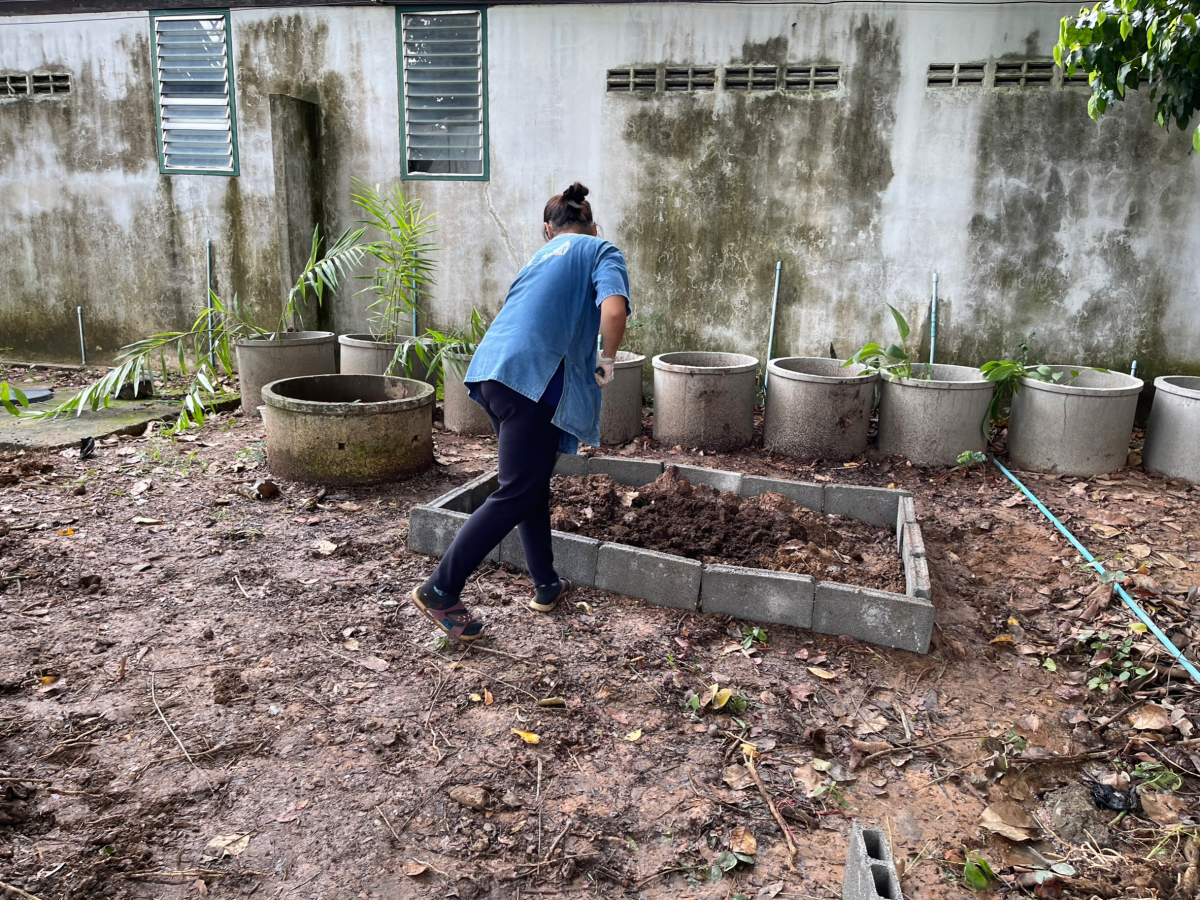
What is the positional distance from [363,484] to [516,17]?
4.88 meters

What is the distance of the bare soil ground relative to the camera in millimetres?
2465

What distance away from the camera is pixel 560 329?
3.59m

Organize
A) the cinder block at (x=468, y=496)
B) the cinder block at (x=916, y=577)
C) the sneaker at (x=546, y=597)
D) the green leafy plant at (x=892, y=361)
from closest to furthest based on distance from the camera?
the cinder block at (x=916, y=577) < the sneaker at (x=546, y=597) < the cinder block at (x=468, y=496) < the green leafy plant at (x=892, y=361)

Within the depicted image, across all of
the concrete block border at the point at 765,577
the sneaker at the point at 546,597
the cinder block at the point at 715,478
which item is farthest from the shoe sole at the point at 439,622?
the cinder block at the point at 715,478

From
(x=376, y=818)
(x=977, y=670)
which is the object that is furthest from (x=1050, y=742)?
(x=376, y=818)

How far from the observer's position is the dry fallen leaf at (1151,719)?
324 centimetres

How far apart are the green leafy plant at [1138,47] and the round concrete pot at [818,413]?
7.78 feet

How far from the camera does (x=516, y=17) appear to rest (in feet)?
25.8

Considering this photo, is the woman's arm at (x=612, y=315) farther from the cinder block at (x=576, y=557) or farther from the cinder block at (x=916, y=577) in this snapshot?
the cinder block at (x=916, y=577)

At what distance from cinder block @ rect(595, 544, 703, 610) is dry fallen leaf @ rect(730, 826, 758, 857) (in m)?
1.47

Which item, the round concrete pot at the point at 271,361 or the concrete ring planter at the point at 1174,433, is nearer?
the concrete ring planter at the point at 1174,433

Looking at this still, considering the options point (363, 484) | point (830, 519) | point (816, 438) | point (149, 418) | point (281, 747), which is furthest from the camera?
point (149, 418)

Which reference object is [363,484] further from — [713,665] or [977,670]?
[977,670]

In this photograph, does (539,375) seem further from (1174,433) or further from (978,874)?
(1174,433)
